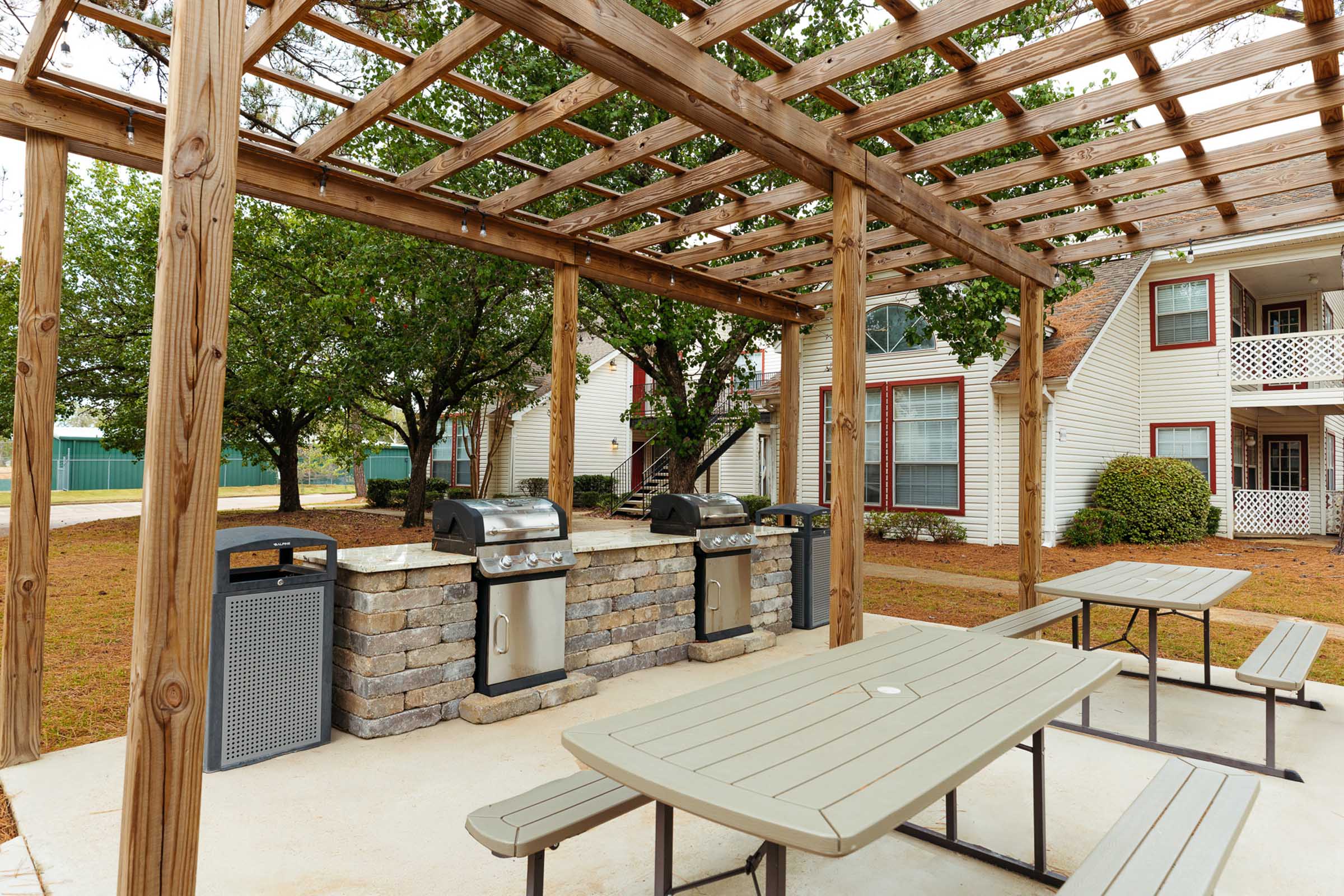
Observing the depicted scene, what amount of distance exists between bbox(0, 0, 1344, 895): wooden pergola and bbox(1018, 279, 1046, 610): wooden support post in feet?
0.09

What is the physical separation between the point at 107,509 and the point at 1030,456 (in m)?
19.7

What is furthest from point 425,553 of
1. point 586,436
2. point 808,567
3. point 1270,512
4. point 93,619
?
point 586,436

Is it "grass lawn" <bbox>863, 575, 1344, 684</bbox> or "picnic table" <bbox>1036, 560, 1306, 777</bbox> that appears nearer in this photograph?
"picnic table" <bbox>1036, 560, 1306, 777</bbox>

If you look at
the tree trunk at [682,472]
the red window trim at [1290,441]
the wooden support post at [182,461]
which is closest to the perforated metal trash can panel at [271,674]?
the wooden support post at [182,461]

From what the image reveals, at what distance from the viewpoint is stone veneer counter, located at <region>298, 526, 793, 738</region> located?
3.72m

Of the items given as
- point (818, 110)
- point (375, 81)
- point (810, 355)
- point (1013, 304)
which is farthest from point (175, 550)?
point (810, 355)

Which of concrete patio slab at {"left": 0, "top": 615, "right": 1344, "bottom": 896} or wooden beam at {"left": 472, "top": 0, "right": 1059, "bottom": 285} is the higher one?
wooden beam at {"left": 472, "top": 0, "right": 1059, "bottom": 285}

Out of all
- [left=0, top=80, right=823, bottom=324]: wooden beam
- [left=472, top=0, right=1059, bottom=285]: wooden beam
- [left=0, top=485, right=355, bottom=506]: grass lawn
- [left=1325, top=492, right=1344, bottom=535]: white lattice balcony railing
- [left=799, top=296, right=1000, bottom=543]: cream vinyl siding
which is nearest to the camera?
[left=472, top=0, right=1059, bottom=285]: wooden beam

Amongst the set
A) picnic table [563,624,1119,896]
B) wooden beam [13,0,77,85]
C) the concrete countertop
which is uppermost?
wooden beam [13,0,77,85]

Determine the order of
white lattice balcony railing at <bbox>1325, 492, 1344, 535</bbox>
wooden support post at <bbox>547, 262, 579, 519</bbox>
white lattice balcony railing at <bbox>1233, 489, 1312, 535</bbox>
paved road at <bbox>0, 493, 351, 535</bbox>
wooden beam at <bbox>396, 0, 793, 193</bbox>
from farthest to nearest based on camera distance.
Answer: paved road at <bbox>0, 493, 351, 535</bbox> → white lattice balcony railing at <bbox>1325, 492, 1344, 535</bbox> → white lattice balcony railing at <bbox>1233, 489, 1312, 535</bbox> → wooden support post at <bbox>547, 262, 579, 519</bbox> → wooden beam at <bbox>396, 0, 793, 193</bbox>

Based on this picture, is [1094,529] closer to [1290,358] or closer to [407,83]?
[1290,358]

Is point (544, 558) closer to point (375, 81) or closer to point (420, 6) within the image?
point (420, 6)

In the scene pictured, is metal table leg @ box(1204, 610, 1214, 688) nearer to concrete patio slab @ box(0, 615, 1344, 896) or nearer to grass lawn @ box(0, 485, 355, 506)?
concrete patio slab @ box(0, 615, 1344, 896)

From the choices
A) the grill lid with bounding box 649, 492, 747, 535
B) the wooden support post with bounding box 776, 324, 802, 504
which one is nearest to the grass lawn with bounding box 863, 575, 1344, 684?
the wooden support post with bounding box 776, 324, 802, 504
